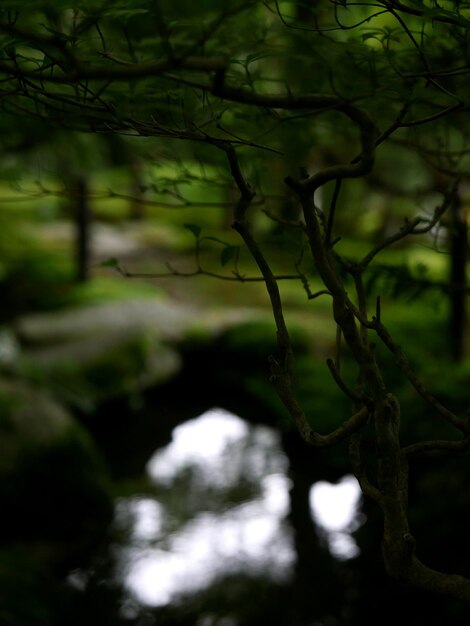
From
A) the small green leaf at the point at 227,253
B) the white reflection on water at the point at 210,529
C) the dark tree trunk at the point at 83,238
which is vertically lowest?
the small green leaf at the point at 227,253

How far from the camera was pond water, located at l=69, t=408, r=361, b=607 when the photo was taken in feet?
15.3

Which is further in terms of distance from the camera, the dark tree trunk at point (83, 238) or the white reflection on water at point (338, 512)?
the dark tree trunk at point (83, 238)

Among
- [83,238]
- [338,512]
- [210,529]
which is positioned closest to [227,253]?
[210,529]

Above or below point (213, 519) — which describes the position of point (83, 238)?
above

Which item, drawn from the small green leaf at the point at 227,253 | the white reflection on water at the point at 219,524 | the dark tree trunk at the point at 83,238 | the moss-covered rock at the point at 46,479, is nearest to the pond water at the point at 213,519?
the white reflection on water at the point at 219,524

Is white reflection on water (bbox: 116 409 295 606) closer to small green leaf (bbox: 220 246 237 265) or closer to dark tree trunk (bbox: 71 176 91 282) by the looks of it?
small green leaf (bbox: 220 246 237 265)

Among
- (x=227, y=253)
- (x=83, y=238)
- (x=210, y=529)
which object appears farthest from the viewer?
(x=83, y=238)

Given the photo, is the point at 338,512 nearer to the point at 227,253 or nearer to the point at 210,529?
the point at 210,529

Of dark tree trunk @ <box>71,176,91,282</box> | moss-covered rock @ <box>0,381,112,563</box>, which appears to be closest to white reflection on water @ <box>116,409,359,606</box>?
moss-covered rock @ <box>0,381,112,563</box>

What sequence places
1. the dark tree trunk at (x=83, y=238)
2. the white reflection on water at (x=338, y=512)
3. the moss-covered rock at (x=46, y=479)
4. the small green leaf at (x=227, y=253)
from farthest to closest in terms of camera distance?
the dark tree trunk at (x=83, y=238) < the white reflection on water at (x=338, y=512) < the moss-covered rock at (x=46, y=479) < the small green leaf at (x=227, y=253)

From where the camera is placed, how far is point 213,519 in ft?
17.2

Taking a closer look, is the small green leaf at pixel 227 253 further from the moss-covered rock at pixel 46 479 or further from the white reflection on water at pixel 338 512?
the white reflection on water at pixel 338 512

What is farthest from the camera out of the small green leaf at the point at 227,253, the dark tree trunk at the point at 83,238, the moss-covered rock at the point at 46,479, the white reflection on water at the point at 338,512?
the dark tree trunk at the point at 83,238

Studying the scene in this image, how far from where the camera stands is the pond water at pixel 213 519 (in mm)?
4652
